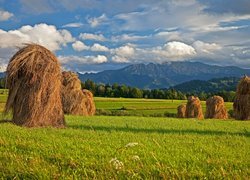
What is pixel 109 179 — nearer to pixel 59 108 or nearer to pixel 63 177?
pixel 63 177

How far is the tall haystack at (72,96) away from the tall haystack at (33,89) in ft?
76.4

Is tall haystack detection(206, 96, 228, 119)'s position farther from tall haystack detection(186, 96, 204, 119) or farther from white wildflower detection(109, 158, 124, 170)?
white wildflower detection(109, 158, 124, 170)

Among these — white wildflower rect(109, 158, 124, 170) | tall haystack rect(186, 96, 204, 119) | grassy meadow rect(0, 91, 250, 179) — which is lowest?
tall haystack rect(186, 96, 204, 119)

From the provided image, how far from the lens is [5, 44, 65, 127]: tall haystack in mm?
18172

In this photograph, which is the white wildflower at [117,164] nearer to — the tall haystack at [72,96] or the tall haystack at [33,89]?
the tall haystack at [33,89]

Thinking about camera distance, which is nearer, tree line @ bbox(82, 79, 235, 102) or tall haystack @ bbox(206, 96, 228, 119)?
tall haystack @ bbox(206, 96, 228, 119)

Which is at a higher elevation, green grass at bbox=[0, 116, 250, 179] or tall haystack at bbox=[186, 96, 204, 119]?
green grass at bbox=[0, 116, 250, 179]

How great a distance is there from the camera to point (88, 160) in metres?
7.99

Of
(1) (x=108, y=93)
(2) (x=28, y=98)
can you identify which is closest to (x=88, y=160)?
(2) (x=28, y=98)

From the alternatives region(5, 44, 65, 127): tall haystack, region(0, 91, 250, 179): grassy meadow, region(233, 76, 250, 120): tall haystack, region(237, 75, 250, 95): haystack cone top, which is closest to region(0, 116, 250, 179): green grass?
region(0, 91, 250, 179): grassy meadow

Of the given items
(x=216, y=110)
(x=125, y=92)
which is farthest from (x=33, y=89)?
(x=125, y=92)

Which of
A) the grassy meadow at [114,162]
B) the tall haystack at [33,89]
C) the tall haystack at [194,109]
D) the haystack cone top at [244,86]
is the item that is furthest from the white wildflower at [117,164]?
the tall haystack at [194,109]

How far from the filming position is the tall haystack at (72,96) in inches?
1665

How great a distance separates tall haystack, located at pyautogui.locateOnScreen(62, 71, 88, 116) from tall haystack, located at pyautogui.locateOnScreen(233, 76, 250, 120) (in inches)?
648
